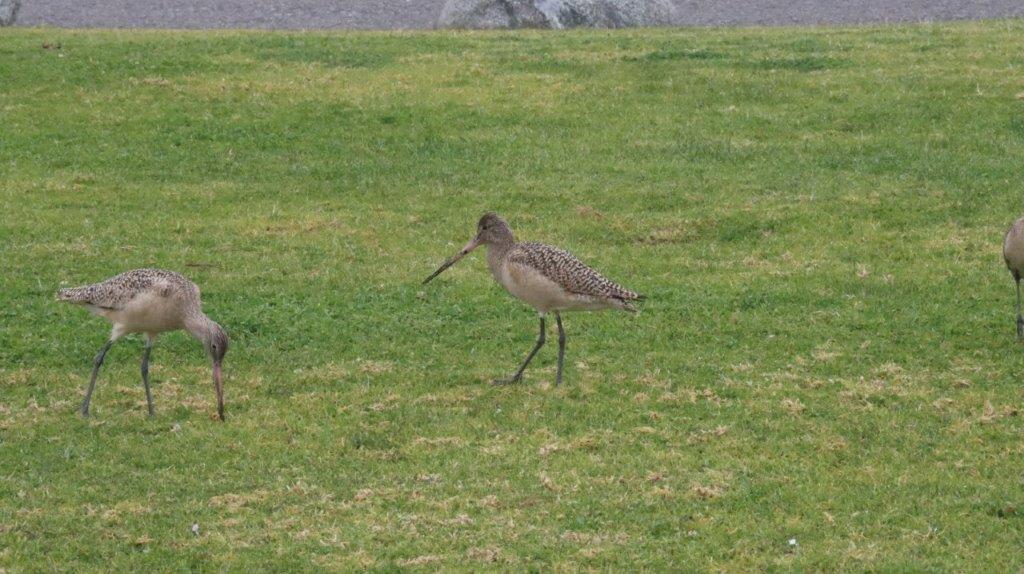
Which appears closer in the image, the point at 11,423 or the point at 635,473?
the point at 635,473

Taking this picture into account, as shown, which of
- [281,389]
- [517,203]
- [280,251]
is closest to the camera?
[281,389]

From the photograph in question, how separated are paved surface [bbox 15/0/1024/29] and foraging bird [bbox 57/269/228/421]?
66.0ft

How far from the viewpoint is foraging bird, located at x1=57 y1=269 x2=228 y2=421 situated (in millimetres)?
11477

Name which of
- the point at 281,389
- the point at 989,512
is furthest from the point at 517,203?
the point at 989,512

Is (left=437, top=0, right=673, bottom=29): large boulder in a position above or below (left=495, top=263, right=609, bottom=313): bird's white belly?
above

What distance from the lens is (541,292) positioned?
40.4 feet

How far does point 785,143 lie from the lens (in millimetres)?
20047

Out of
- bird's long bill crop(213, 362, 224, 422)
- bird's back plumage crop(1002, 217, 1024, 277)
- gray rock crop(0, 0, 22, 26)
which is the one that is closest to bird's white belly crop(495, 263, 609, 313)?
bird's long bill crop(213, 362, 224, 422)

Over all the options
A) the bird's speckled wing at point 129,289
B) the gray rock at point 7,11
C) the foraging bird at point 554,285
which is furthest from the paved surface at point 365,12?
the bird's speckled wing at point 129,289

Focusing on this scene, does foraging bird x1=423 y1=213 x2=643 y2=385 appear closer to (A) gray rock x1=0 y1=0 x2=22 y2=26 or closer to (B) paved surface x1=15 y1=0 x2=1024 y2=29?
(B) paved surface x1=15 y1=0 x2=1024 y2=29

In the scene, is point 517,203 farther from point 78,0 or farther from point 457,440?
point 78,0

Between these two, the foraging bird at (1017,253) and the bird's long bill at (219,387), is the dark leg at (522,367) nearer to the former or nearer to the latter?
the bird's long bill at (219,387)

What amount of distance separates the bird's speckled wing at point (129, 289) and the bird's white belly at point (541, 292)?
2.76 meters

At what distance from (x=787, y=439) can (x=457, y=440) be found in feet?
8.45
